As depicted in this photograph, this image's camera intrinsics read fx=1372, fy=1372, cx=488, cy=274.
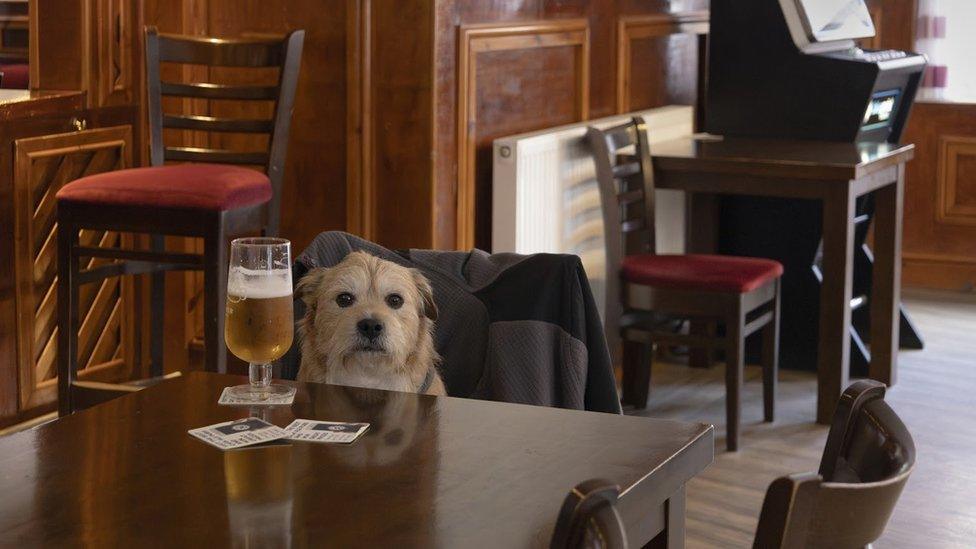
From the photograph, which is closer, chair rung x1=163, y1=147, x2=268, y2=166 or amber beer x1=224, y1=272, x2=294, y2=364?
amber beer x1=224, y1=272, x2=294, y2=364

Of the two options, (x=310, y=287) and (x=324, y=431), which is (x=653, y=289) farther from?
(x=324, y=431)

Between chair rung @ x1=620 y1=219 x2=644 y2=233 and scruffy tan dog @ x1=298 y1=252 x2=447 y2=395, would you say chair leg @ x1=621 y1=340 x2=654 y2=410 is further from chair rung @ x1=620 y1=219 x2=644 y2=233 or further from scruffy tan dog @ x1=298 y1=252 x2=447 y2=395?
scruffy tan dog @ x1=298 y1=252 x2=447 y2=395

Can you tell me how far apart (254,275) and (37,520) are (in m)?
0.48

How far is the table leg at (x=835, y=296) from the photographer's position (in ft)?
13.7

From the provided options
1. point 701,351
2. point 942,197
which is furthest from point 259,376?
point 942,197

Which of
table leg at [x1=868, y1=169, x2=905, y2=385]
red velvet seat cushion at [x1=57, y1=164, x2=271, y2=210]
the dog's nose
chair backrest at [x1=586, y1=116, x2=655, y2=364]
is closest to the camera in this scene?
the dog's nose

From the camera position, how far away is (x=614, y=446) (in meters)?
1.57

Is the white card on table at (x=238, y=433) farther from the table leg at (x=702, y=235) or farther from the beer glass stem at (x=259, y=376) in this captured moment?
the table leg at (x=702, y=235)

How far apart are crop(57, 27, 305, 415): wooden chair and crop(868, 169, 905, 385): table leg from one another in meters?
2.17

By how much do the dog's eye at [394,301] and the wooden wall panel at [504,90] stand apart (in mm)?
2200

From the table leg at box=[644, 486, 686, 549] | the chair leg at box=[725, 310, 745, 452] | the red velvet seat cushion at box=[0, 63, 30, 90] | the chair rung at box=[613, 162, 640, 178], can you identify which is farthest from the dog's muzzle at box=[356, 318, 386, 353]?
the red velvet seat cushion at box=[0, 63, 30, 90]

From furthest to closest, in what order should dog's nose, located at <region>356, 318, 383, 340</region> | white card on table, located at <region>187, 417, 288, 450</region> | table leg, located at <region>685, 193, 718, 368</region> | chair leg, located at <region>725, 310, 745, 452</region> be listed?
table leg, located at <region>685, 193, 718, 368</region>, chair leg, located at <region>725, 310, 745, 452</region>, dog's nose, located at <region>356, 318, 383, 340</region>, white card on table, located at <region>187, 417, 288, 450</region>

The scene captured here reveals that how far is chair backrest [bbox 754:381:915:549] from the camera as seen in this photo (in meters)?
1.10

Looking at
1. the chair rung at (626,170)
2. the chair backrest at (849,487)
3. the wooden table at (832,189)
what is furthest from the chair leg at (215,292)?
the chair backrest at (849,487)
